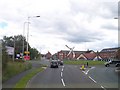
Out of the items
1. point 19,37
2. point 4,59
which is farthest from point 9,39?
point 4,59

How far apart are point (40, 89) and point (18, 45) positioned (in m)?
125

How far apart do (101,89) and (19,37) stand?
14533cm

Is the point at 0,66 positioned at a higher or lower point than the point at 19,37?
lower

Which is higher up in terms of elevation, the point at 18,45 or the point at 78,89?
→ the point at 18,45

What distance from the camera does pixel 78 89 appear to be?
75.0 ft

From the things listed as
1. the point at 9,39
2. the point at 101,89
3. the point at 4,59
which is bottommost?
the point at 101,89

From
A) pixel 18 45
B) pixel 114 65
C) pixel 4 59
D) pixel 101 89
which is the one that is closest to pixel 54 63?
pixel 114 65

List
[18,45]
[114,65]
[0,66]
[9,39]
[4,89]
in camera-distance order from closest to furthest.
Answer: [4,89], [0,66], [114,65], [18,45], [9,39]

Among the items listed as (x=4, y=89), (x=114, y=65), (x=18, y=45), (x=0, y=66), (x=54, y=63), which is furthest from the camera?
(x=18, y=45)

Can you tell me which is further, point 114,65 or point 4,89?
point 114,65

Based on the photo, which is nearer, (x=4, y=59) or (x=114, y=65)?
(x=4, y=59)

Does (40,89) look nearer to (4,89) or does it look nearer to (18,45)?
(4,89)

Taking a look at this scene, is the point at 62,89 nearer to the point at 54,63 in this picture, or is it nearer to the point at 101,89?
the point at 101,89

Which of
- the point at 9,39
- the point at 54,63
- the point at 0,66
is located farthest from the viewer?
the point at 9,39
